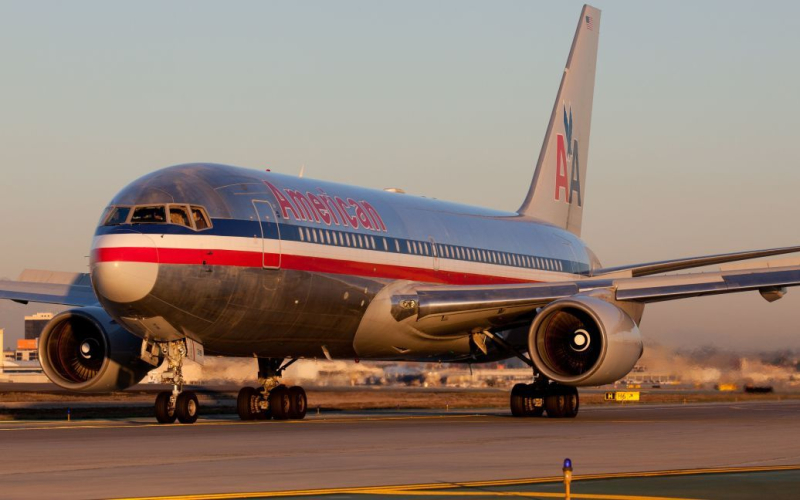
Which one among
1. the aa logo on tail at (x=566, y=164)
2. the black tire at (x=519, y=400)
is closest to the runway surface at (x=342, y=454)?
the black tire at (x=519, y=400)

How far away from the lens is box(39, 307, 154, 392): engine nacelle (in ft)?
85.7

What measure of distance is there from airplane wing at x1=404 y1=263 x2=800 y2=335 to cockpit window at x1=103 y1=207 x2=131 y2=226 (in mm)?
7028

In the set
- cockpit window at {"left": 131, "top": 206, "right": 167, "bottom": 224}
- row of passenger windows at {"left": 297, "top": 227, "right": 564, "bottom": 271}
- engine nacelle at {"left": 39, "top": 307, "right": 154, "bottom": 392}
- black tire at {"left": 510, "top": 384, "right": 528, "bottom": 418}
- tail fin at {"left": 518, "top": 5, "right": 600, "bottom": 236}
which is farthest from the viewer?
tail fin at {"left": 518, "top": 5, "right": 600, "bottom": 236}

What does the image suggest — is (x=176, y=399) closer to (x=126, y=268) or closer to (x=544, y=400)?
(x=126, y=268)

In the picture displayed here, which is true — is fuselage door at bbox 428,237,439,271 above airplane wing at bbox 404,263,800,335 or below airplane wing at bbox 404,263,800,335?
above

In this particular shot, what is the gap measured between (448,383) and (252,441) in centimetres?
5617

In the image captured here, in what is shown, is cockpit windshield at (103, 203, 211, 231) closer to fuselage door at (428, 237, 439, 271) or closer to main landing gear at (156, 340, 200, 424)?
main landing gear at (156, 340, 200, 424)

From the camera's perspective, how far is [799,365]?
47312 mm

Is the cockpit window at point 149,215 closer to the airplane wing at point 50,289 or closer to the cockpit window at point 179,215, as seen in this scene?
the cockpit window at point 179,215

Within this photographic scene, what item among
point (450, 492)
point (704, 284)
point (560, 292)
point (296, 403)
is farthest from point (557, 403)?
point (450, 492)

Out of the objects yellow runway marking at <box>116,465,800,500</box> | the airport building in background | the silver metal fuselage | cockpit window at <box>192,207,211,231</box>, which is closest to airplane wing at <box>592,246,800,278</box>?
the silver metal fuselage

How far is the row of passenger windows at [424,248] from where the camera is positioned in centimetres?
2589

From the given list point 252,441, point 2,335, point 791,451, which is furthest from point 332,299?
point 2,335

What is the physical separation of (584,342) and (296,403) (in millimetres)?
6628
